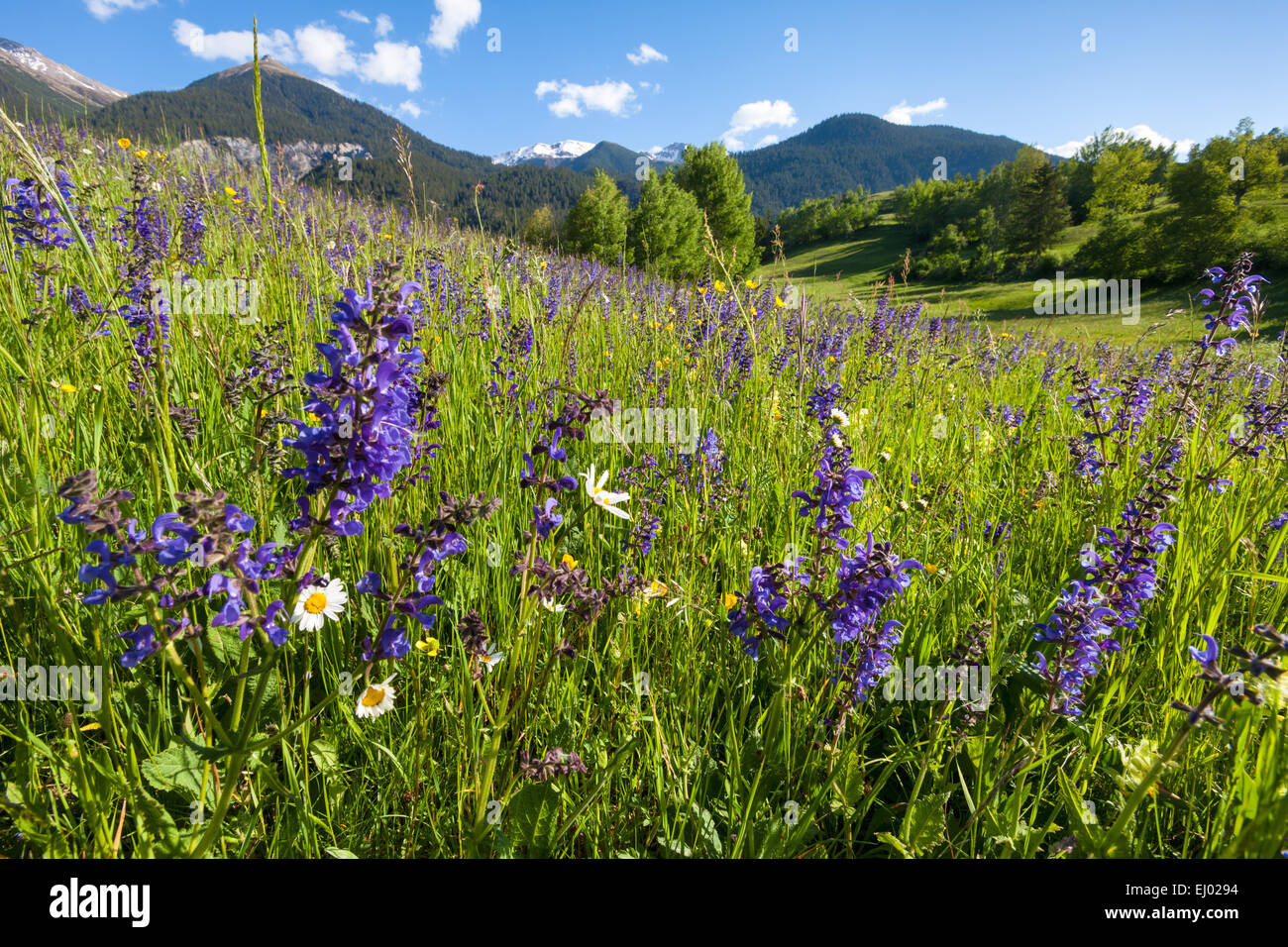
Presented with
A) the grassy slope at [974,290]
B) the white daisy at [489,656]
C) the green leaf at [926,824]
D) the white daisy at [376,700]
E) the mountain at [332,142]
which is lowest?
the green leaf at [926,824]

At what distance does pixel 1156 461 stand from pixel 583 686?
2.49 m

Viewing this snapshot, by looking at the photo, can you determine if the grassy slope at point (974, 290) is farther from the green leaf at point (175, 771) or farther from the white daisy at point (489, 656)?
the green leaf at point (175, 771)

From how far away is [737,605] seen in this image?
204 centimetres

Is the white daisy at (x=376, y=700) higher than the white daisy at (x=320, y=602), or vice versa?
the white daisy at (x=320, y=602)

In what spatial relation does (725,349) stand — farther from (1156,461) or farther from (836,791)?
(836,791)

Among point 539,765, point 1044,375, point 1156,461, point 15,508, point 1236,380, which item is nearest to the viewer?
point 539,765

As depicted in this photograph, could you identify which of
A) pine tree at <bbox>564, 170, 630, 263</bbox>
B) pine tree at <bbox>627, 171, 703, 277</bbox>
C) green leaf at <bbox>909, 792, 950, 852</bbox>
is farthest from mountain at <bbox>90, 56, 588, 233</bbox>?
pine tree at <bbox>627, 171, 703, 277</bbox>

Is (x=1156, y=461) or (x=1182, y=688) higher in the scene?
(x=1156, y=461)

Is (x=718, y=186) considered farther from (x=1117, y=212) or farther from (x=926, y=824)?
(x=926, y=824)

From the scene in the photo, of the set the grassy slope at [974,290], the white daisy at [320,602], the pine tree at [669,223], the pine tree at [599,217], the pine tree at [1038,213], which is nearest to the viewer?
the white daisy at [320,602]

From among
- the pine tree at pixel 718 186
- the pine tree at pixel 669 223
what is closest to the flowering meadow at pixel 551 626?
the pine tree at pixel 669 223

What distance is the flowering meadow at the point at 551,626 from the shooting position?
1246mm

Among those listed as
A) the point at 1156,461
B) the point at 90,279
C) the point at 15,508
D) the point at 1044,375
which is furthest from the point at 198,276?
the point at 1044,375
